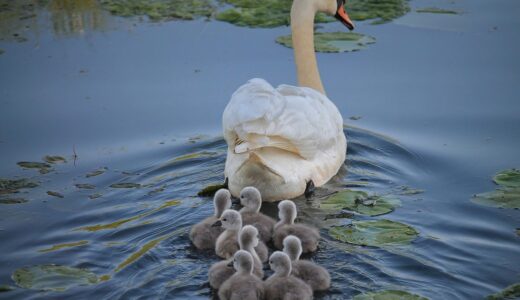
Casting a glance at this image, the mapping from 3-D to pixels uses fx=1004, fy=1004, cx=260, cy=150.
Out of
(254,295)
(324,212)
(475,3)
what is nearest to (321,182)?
(324,212)

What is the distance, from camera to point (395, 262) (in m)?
7.86

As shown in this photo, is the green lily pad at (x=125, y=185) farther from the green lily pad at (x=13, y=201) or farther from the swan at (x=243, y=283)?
the swan at (x=243, y=283)

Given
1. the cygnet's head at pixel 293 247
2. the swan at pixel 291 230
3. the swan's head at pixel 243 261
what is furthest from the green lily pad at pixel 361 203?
the swan's head at pixel 243 261

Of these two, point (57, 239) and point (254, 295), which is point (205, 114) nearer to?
point (57, 239)

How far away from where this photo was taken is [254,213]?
29.1ft

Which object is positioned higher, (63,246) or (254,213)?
(254,213)

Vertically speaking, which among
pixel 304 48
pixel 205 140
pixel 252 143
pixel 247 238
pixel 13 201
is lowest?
pixel 13 201

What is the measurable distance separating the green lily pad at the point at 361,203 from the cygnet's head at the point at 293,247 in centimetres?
122

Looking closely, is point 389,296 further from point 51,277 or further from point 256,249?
point 51,277

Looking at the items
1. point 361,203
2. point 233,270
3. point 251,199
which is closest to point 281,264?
point 233,270

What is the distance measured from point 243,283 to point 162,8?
314 inches

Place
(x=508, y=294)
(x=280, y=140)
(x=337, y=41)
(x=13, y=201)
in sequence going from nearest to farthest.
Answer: (x=508, y=294) → (x=280, y=140) → (x=13, y=201) → (x=337, y=41)

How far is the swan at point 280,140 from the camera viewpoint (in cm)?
871

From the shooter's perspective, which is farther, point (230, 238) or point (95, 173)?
point (95, 173)
